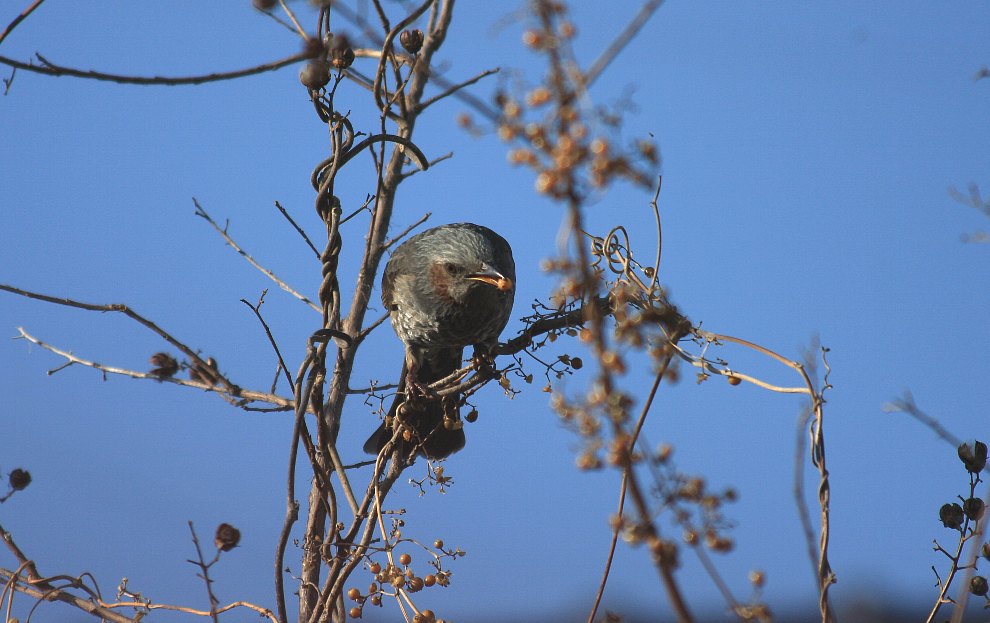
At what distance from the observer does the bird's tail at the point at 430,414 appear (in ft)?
10.3

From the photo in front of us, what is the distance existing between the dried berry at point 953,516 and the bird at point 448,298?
7.45ft

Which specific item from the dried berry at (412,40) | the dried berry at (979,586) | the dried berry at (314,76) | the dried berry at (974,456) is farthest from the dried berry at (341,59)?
the dried berry at (979,586)

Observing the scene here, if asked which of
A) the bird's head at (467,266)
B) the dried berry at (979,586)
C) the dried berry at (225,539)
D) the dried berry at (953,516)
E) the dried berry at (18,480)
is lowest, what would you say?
the dried berry at (979,586)

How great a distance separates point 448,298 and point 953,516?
2736 mm

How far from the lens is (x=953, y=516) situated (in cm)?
233

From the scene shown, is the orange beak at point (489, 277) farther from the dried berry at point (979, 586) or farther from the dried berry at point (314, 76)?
the dried berry at point (979, 586)

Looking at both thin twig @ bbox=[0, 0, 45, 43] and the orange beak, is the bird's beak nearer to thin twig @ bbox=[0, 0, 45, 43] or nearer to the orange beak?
the orange beak

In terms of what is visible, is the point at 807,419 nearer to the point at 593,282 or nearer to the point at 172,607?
the point at 593,282

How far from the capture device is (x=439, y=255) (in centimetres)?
471

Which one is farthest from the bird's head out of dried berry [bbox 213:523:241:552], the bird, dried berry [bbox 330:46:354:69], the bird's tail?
dried berry [bbox 213:523:241:552]

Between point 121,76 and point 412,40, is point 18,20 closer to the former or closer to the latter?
point 121,76

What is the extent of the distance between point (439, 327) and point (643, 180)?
349 centimetres

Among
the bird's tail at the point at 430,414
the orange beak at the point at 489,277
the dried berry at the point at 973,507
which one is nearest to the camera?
the dried berry at the point at 973,507

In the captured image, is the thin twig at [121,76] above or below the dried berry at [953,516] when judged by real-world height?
above
